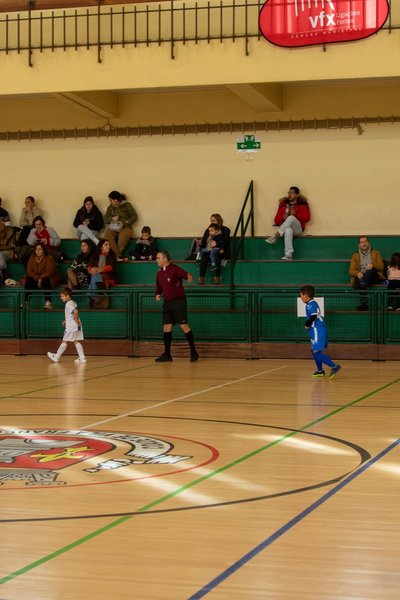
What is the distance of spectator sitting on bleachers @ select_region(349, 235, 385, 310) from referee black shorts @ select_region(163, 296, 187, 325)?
3417 millimetres

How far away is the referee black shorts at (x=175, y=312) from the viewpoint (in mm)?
18859

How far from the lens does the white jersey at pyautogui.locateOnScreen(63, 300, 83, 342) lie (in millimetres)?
19031

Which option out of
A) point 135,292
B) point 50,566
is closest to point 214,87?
point 135,292

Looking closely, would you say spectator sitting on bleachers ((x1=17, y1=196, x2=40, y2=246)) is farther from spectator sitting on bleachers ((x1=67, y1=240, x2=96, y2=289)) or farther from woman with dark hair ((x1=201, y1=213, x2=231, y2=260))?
woman with dark hair ((x1=201, y1=213, x2=231, y2=260))

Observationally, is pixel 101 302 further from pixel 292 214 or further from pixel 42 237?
pixel 292 214

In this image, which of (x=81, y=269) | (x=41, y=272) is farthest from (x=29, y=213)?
(x=81, y=269)

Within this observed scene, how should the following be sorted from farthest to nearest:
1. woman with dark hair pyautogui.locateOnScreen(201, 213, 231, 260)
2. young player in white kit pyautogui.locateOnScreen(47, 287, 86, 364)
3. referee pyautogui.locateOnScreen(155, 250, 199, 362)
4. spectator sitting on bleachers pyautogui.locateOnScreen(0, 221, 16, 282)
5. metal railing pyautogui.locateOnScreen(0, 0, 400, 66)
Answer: spectator sitting on bleachers pyautogui.locateOnScreen(0, 221, 16, 282) → woman with dark hair pyautogui.locateOnScreen(201, 213, 231, 260) → metal railing pyautogui.locateOnScreen(0, 0, 400, 66) → young player in white kit pyautogui.locateOnScreen(47, 287, 86, 364) → referee pyautogui.locateOnScreen(155, 250, 199, 362)

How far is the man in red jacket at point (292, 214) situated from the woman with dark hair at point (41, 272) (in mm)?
4375

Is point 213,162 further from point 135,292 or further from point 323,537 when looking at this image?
point 323,537

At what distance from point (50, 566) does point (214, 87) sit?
60.0 ft

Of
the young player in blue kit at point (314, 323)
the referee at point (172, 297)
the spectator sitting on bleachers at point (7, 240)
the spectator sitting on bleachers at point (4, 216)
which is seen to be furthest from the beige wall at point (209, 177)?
the young player in blue kit at point (314, 323)

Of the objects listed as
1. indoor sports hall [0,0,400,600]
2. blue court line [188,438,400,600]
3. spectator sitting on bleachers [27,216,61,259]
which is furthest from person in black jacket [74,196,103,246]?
blue court line [188,438,400,600]

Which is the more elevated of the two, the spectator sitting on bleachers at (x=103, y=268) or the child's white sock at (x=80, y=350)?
the spectator sitting on bleachers at (x=103, y=268)

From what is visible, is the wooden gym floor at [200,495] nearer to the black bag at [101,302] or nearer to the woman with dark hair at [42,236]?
the black bag at [101,302]
